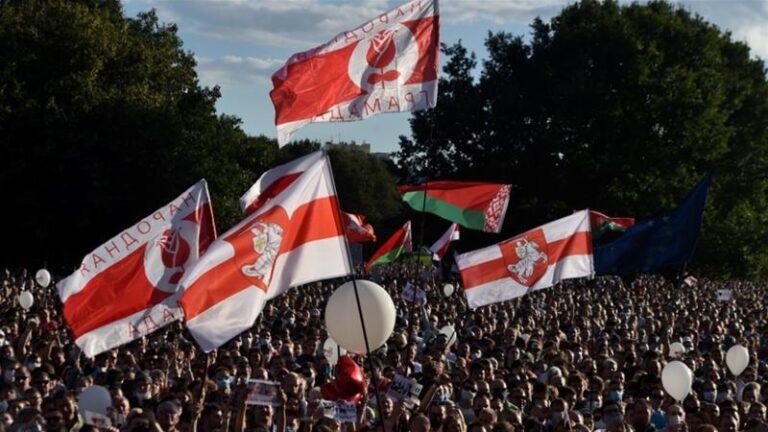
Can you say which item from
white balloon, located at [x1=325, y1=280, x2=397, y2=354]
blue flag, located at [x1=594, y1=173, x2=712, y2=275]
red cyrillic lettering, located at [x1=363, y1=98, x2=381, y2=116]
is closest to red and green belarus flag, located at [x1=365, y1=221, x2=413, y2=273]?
blue flag, located at [x1=594, y1=173, x2=712, y2=275]

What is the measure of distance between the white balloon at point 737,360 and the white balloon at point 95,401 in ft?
33.7

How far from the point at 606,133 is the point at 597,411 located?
38083mm

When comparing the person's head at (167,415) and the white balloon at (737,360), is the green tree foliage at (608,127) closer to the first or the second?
the white balloon at (737,360)

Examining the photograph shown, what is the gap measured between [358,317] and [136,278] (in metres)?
2.79

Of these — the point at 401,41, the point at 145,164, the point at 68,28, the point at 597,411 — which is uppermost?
the point at 68,28

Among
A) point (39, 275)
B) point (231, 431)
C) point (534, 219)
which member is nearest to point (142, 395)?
point (231, 431)

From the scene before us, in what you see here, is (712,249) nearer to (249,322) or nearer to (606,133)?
(606,133)

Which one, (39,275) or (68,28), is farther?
(68,28)

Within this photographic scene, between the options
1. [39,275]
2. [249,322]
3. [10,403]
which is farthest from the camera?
[39,275]

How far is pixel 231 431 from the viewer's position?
A: 1162 centimetres

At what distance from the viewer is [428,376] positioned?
14867 mm

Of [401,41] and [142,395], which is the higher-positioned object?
[401,41]

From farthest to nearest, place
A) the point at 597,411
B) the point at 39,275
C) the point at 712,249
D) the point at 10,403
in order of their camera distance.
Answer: the point at 712,249
the point at 39,275
the point at 597,411
the point at 10,403

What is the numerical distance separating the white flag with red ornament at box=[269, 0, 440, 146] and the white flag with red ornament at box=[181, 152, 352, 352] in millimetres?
566
